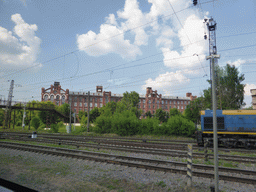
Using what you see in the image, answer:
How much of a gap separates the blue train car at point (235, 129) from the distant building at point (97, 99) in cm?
6847

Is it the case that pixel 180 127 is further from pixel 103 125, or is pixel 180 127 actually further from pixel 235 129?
pixel 103 125

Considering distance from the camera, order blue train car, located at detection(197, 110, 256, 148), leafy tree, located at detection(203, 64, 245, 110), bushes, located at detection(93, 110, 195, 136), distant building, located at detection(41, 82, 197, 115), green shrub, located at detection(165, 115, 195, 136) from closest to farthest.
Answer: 1. blue train car, located at detection(197, 110, 256, 148)
2. green shrub, located at detection(165, 115, 195, 136)
3. bushes, located at detection(93, 110, 195, 136)
4. leafy tree, located at detection(203, 64, 245, 110)
5. distant building, located at detection(41, 82, 197, 115)

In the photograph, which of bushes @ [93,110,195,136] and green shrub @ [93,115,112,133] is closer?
bushes @ [93,110,195,136]

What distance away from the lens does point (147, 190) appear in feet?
20.8

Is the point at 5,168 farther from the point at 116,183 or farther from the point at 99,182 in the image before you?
the point at 116,183

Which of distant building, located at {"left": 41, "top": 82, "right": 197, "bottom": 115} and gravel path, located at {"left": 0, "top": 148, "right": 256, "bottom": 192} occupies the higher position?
distant building, located at {"left": 41, "top": 82, "right": 197, "bottom": 115}

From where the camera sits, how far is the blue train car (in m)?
14.5

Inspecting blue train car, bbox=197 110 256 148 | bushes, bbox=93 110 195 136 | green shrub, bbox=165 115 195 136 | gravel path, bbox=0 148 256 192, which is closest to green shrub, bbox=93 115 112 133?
bushes, bbox=93 110 195 136

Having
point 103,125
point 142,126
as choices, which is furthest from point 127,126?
point 103,125

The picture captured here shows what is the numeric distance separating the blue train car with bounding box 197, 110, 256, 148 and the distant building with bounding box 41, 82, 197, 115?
225ft

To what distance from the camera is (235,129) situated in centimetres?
1492

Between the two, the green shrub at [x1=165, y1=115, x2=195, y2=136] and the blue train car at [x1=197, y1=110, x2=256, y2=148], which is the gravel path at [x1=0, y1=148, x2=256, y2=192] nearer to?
the blue train car at [x1=197, y1=110, x2=256, y2=148]

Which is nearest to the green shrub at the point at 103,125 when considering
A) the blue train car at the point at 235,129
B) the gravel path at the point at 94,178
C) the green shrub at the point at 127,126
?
the green shrub at the point at 127,126

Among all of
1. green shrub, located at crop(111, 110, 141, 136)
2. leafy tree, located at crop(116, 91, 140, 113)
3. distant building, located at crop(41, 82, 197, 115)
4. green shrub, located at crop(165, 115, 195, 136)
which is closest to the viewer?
green shrub, located at crop(165, 115, 195, 136)
